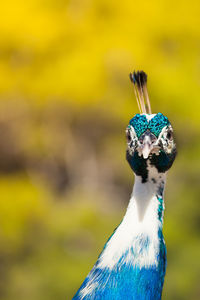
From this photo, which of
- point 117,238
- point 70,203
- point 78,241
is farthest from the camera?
point 70,203

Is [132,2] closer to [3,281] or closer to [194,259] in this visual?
[194,259]

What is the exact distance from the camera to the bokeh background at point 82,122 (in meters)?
4.47

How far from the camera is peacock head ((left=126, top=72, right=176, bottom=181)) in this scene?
176 centimetres

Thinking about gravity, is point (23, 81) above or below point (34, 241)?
above

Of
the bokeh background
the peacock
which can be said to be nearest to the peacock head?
the peacock

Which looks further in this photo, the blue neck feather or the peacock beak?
the blue neck feather

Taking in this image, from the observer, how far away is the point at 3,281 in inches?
165

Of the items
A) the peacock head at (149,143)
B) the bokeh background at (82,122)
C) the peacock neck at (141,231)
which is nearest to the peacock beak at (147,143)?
the peacock head at (149,143)

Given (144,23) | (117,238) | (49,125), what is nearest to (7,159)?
(49,125)

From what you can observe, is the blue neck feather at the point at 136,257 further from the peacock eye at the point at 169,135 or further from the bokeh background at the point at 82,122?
the bokeh background at the point at 82,122

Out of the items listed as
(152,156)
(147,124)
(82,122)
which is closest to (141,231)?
(152,156)

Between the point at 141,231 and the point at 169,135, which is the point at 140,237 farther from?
the point at 169,135

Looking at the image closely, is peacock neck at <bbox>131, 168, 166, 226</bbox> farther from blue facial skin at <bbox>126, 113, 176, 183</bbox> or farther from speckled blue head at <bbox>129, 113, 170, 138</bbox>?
speckled blue head at <bbox>129, 113, 170, 138</bbox>

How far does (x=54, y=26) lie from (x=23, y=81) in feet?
1.69
